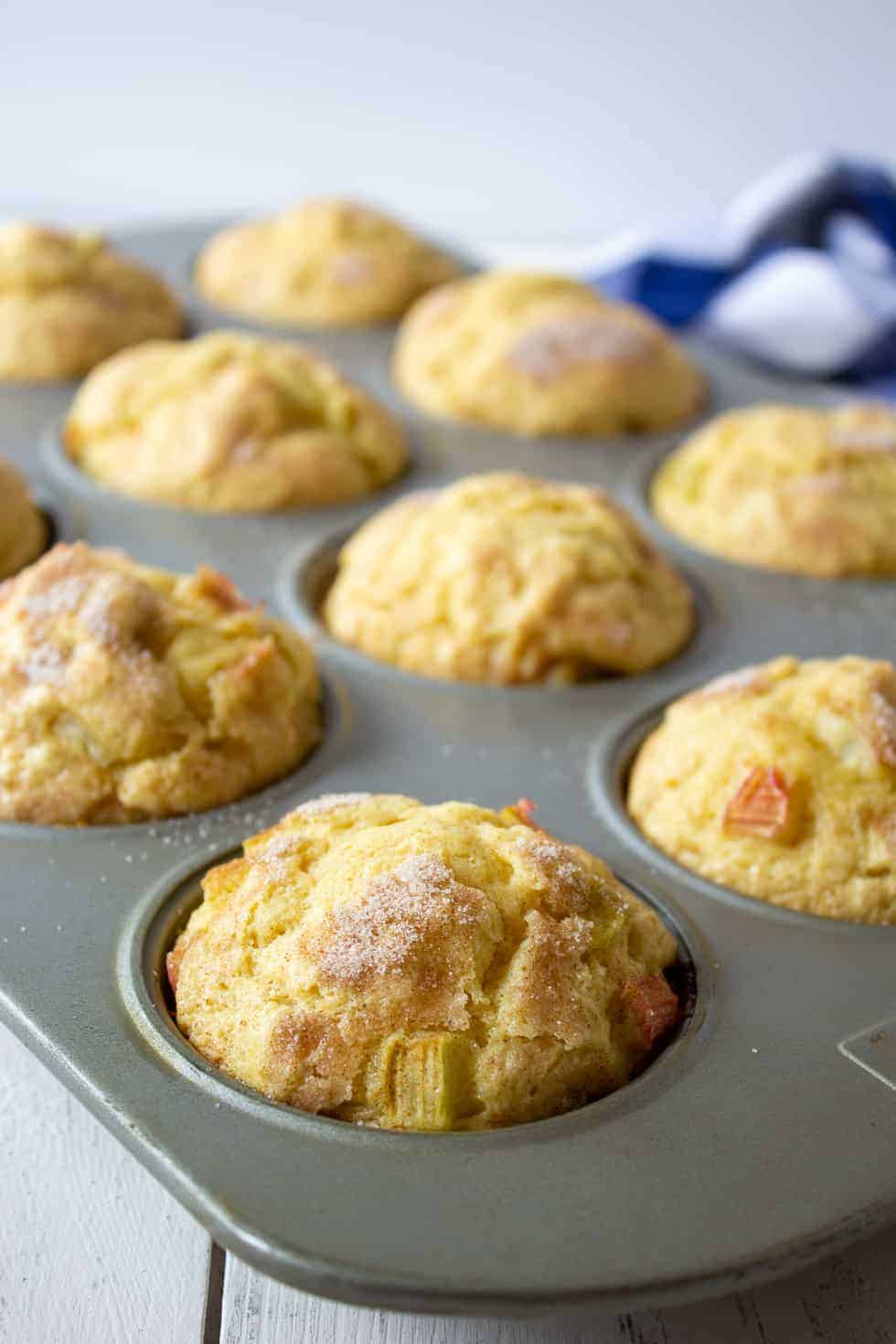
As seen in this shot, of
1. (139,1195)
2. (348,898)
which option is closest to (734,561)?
(348,898)

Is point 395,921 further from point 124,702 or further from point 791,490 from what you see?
point 791,490

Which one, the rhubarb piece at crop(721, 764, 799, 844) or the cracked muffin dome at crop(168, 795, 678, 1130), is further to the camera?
the rhubarb piece at crop(721, 764, 799, 844)

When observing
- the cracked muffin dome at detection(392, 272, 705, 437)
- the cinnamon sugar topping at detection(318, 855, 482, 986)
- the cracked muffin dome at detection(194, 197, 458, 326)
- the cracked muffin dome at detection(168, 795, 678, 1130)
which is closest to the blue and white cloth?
the cracked muffin dome at detection(392, 272, 705, 437)

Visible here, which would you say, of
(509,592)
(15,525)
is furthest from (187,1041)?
(15,525)

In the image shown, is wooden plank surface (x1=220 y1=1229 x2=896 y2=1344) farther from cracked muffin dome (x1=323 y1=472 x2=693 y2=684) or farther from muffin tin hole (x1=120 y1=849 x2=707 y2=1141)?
cracked muffin dome (x1=323 y1=472 x2=693 y2=684)

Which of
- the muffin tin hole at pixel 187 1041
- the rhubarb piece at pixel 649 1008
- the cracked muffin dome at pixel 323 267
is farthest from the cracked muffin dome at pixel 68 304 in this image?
the rhubarb piece at pixel 649 1008

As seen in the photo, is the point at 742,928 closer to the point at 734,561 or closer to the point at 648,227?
the point at 734,561

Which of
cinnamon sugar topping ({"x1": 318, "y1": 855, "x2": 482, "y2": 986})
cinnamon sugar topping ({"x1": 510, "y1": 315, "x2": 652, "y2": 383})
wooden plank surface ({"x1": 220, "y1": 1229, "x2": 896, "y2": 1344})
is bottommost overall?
wooden plank surface ({"x1": 220, "y1": 1229, "x2": 896, "y2": 1344})
